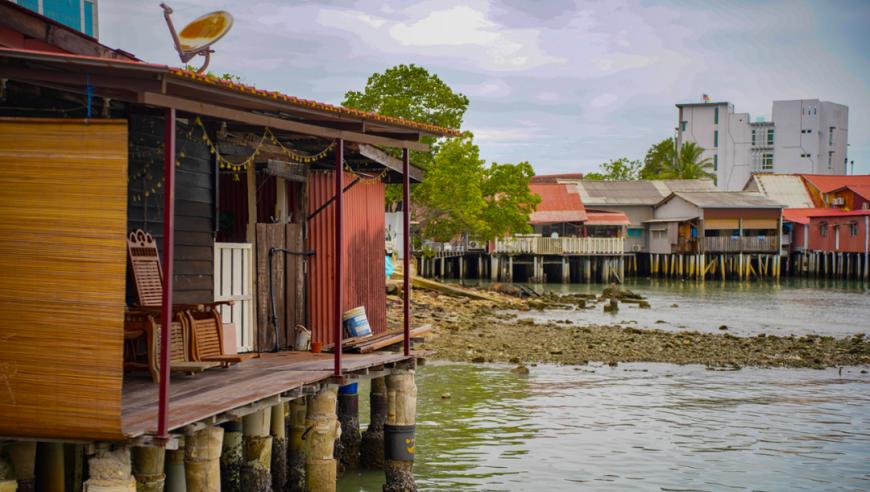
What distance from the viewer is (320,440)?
32.5 feet

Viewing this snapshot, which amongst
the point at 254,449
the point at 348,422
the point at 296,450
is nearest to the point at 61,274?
the point at 254,449

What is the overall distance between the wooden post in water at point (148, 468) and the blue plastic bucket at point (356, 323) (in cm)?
546

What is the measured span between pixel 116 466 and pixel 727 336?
25.5 m

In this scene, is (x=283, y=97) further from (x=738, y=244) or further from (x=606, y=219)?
(x=738, y=244)

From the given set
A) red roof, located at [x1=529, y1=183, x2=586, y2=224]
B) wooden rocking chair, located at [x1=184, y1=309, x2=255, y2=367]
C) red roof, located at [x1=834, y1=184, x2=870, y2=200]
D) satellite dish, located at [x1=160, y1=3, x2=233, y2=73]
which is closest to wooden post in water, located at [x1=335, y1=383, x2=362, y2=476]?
wooden rocking chair, located at [x1=184, y1=309, x2=255, y2=367]

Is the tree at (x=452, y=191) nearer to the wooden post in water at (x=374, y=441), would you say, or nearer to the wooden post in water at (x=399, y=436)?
the wooden post in water at (x=374, y=441)

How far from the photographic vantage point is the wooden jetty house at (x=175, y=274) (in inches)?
271

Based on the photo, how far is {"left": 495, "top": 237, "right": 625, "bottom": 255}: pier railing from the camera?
2485 inches

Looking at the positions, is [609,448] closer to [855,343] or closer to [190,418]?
[190,418]

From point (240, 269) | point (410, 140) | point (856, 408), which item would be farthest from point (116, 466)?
point (856, 408)

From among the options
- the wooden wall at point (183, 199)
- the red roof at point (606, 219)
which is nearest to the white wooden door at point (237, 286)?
the wooden wall at point (183, 199)

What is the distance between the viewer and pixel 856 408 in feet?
61.3

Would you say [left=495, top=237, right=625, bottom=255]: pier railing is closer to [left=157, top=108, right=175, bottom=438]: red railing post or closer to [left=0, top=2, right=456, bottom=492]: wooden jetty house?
[left=0, top=2, right=456, bottom=492]: wooden jetty house

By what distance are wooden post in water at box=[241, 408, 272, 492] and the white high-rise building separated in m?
108
